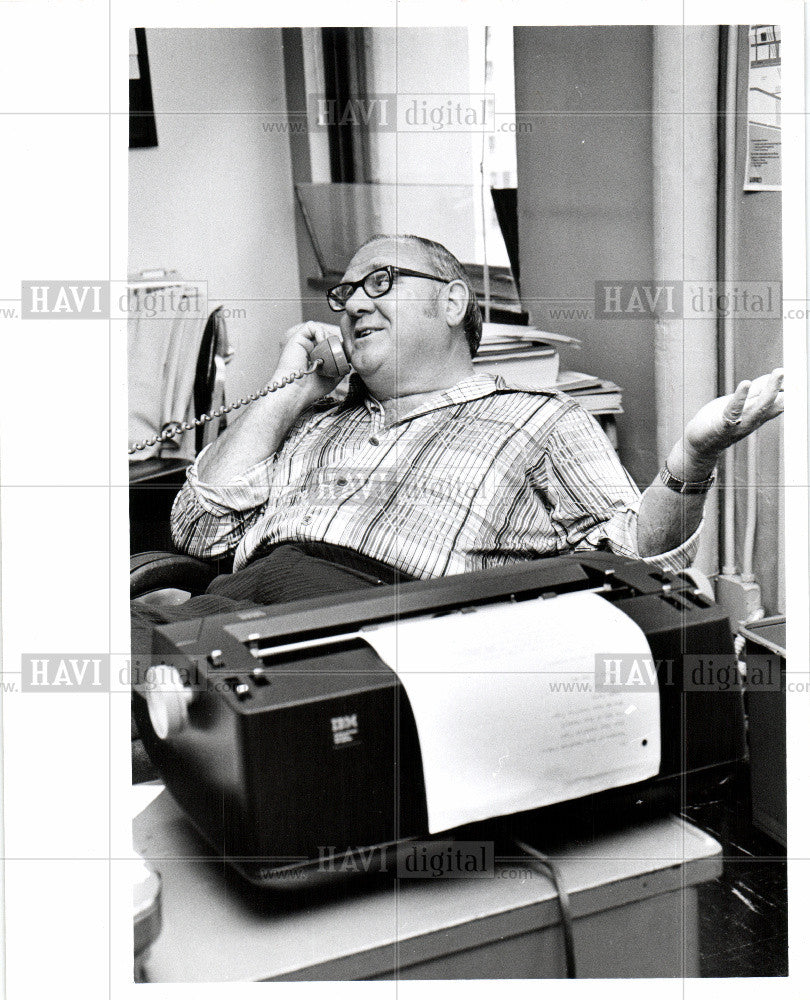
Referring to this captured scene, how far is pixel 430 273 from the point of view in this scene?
1360 mm

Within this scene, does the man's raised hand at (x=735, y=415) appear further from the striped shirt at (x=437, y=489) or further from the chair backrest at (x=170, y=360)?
the chair backrest at (x=170, y=360)

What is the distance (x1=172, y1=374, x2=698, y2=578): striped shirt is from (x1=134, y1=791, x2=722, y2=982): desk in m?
0.39

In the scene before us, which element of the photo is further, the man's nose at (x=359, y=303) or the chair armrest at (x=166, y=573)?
the man's nose at (x=359, y=303)

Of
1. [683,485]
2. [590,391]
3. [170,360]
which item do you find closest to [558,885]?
[683,485]

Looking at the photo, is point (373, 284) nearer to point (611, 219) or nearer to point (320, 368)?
point (320, 368)

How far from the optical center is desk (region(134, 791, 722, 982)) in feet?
2.93

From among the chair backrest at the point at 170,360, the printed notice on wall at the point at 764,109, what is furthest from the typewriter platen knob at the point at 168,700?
the printed notice on wall at the point at 764,109

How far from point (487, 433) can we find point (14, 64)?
709mm

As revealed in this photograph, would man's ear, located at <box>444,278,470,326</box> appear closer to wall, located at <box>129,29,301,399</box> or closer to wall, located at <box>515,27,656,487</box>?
wall, located at <box>515,27,656,487</box>

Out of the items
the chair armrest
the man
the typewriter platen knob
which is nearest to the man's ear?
the man

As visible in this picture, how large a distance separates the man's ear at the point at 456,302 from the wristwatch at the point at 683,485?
1.10 ft

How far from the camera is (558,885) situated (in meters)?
0.93

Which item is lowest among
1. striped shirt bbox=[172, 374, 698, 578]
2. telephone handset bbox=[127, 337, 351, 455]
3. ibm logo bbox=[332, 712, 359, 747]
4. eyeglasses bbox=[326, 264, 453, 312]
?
ibm logo bbox=[332, 712, 359, 747]

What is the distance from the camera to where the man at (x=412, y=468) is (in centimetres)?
127
